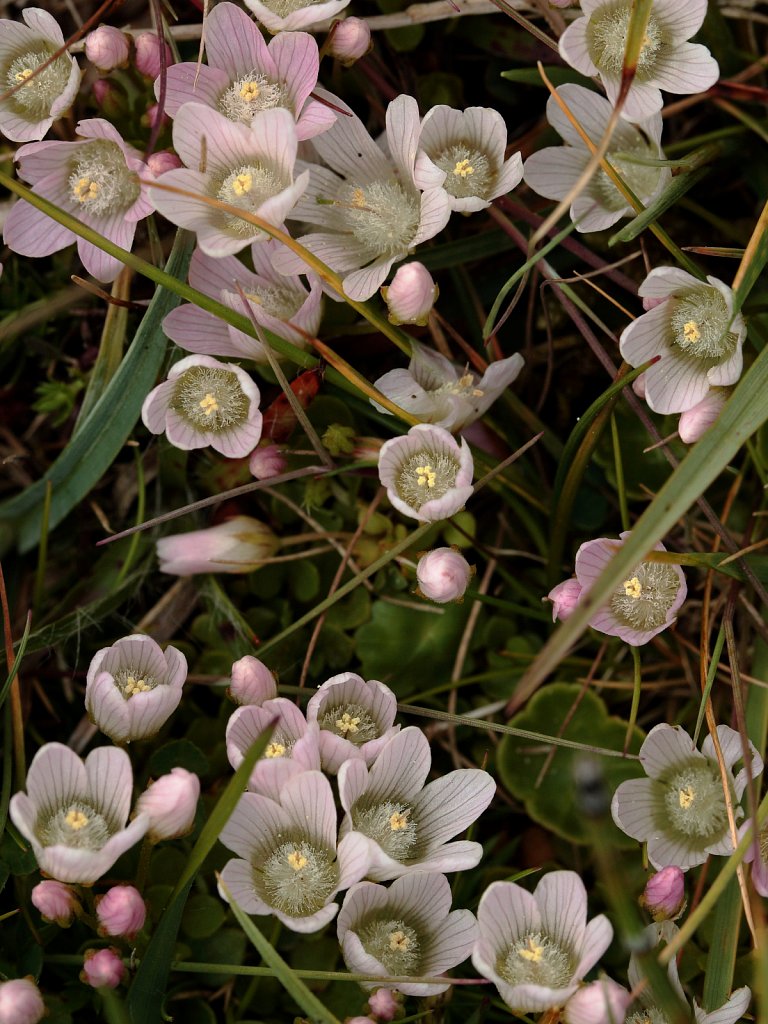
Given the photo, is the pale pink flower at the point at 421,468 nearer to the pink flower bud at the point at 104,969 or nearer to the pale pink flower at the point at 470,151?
the pale pink flower at the point at 470,151

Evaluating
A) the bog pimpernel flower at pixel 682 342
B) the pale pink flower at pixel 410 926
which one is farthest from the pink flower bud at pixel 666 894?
the bog pimpernel flower at pixel 682 342

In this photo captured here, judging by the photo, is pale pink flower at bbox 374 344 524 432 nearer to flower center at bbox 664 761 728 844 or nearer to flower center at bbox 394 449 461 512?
flower center at bbox 394 449 461 512

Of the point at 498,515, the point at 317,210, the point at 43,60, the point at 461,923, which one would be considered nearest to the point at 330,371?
the point at 317,210

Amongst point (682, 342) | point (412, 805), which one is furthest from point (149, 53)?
point (412, 805)

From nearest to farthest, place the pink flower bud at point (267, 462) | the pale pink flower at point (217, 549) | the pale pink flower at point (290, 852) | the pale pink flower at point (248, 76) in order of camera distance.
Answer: the pale pink flower at point (290, 852), the pale pink flower at point (248, 76), the pink flower bud at point (267, 462), the pale pink flower at point (217, 549)

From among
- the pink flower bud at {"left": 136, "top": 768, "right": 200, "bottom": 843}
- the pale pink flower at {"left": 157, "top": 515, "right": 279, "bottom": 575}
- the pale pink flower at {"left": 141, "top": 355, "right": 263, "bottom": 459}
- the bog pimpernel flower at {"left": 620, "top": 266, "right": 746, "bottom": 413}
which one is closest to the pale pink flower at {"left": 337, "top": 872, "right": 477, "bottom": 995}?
the pink flower bud at {"left": 136, "top": 768, "right": 200, "bottom": 843}

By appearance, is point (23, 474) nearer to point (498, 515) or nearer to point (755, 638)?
point (498, 515)

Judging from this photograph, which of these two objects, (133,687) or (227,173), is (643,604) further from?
(227,173)
